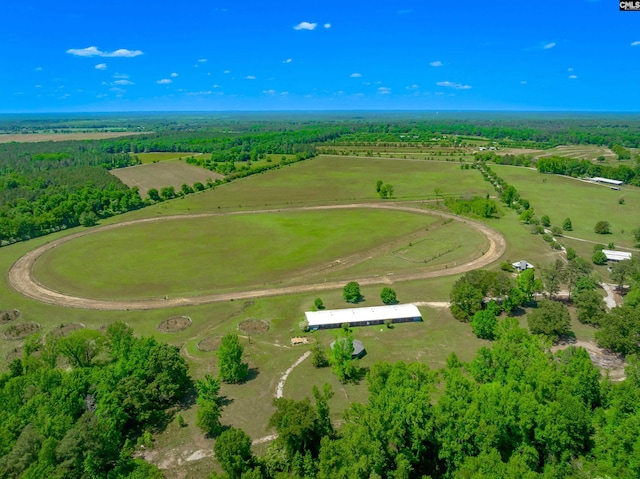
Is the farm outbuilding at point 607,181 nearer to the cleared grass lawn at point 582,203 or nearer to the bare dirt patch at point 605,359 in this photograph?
the cleared grass lawn at point 582,203

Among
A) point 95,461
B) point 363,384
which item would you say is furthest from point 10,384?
point 363,384

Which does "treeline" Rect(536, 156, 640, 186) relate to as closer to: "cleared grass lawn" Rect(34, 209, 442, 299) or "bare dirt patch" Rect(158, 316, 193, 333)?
"cleared grass lawn" Rect(34, 209, 442, 299)

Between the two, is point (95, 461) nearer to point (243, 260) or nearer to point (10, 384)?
point (10, 384)

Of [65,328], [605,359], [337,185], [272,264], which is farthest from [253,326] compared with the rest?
[337,185]

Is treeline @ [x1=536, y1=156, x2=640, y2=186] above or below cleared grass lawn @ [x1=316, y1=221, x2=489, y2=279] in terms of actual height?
above

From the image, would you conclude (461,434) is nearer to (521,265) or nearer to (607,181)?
(521,265)

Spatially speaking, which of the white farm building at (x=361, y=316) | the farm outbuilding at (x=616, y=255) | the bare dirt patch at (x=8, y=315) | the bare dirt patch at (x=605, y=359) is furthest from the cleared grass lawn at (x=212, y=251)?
the bare dirt patch at (x=605, y=359)

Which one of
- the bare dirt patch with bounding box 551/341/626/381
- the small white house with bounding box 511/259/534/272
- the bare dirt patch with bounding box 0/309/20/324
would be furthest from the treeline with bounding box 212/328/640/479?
the bare dirt patch with bounding box 0/309/20/324
